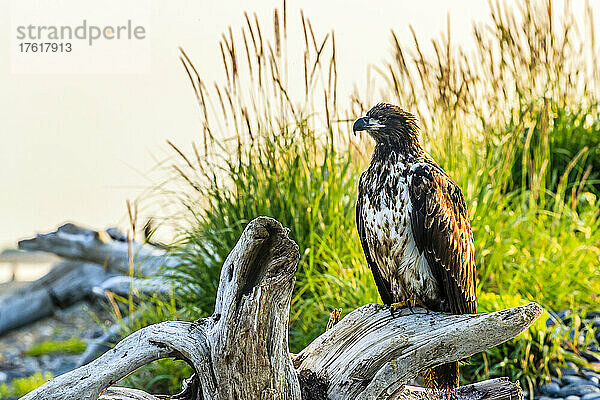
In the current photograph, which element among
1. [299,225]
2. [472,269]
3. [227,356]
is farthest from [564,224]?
[227,356]

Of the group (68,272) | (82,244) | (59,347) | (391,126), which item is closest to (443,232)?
(391,126)

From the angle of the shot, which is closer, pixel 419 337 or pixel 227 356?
pixel 227 356

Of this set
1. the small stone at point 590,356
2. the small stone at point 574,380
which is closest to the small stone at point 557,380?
the small stone at point 574,380

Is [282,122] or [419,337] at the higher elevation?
[282,122]

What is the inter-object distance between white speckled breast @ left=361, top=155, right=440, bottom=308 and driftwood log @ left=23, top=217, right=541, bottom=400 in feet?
0.35

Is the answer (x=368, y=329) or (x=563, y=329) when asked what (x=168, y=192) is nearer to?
(x=368, y=329)

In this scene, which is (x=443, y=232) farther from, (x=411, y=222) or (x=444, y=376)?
(x=444, y=376)

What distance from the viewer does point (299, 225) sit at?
3.66 m

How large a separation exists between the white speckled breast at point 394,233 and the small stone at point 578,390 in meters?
1.40

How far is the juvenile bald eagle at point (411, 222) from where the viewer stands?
226 centimetres

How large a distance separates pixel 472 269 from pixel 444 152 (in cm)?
172

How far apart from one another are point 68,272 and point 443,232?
17.7 feet

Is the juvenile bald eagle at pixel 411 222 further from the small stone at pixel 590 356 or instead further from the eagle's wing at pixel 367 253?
the small stone at pixel 590 356

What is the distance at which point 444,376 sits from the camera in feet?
8.16
